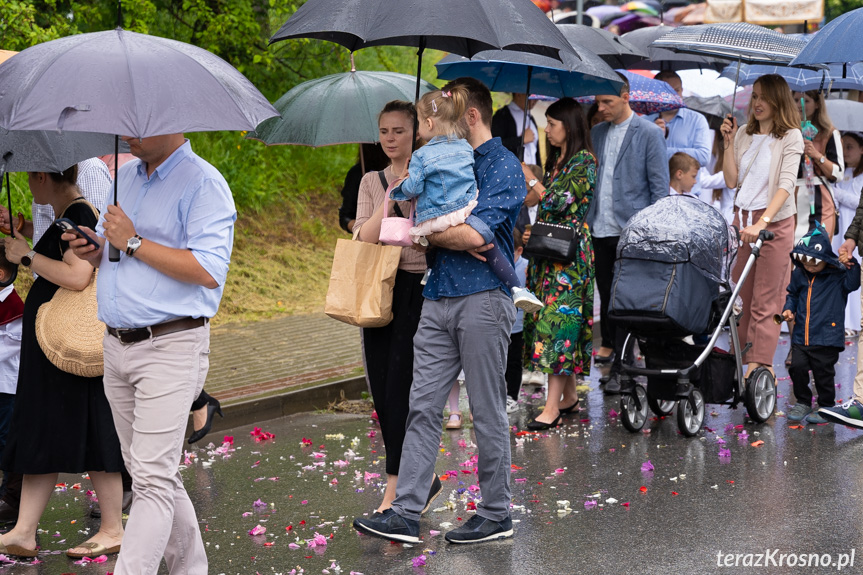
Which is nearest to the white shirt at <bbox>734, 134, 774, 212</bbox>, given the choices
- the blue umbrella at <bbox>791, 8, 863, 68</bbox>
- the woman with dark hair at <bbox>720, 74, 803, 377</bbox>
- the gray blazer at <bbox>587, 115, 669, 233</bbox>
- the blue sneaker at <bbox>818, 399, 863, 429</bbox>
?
the woman with dark hair at <bbox>720, 74, 803, 377</bbox>

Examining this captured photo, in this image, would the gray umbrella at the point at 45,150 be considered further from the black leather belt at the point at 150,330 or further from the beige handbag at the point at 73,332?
the black leather belt at the point at 150,330

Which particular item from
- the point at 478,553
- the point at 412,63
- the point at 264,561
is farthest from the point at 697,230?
the point at 412,63

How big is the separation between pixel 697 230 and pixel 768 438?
141 cm

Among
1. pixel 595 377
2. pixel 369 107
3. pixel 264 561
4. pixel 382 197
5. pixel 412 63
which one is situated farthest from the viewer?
pixel 412 63

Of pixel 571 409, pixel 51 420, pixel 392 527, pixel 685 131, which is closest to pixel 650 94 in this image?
pixel 685 131

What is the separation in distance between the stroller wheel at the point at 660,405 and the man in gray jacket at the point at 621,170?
585 millimetres

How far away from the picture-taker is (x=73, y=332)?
496cm

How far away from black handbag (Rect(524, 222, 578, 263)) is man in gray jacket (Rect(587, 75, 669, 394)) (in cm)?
103

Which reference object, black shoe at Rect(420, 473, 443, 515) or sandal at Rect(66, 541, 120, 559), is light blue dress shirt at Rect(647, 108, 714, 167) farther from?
sandal at Rect(66, 541, 120, 559)

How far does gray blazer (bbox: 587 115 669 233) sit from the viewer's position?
27.7 ft

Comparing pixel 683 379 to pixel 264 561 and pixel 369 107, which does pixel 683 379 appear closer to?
pixel 369 107

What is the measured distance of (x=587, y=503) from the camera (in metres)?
5.88

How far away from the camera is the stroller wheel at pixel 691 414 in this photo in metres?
7.16

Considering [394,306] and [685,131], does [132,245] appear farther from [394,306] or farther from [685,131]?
[685,131]
